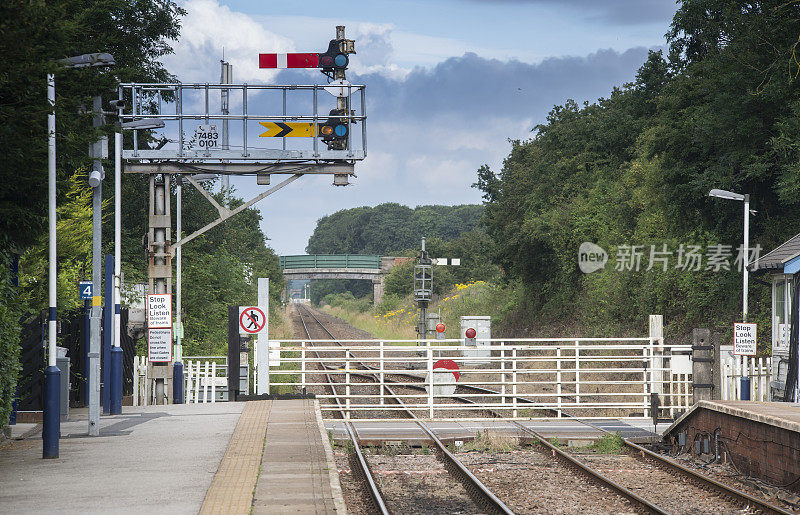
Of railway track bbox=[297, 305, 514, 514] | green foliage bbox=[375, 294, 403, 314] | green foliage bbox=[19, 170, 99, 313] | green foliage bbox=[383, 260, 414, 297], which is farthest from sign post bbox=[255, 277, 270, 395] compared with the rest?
green foliage bbox=[383, 260, 414, 297]

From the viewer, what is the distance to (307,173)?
24641mm

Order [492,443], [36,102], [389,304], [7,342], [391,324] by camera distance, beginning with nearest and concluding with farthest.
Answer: [36,102]
[7,342]
[492,443]
[391,324]
[389,304]

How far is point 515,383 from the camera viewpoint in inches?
747

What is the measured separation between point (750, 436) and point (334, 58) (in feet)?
49.4

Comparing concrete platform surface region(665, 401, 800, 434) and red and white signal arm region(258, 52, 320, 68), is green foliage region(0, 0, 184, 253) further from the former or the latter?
concrete platform surface region(665, 401, 800, 434)

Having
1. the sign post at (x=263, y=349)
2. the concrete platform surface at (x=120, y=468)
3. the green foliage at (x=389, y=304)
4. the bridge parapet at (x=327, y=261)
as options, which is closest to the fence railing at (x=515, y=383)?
the sign post at (x=263, y=349)

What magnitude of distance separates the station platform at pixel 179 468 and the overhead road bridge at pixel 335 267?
3108 inches

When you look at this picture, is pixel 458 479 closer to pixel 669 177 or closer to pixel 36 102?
pixel 36 102

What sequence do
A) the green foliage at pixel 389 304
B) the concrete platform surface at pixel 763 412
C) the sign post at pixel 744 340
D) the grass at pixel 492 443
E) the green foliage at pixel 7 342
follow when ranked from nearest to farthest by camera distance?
1. the concrete platform surface at pixel 763 412
2. the green foliage at pixel 7 342
3. the grass at pixel 492 443
4. the sign post at pixel 744 340
5. the green foliage at pixel 389 304

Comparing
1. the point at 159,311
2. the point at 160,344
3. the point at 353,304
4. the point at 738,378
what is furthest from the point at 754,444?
the point at 353,304

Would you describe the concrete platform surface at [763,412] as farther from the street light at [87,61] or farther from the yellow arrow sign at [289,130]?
the yellow arrow sign at [289,130]

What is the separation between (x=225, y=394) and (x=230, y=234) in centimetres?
2220

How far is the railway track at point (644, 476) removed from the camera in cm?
1109

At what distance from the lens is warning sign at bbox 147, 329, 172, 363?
2159cm
